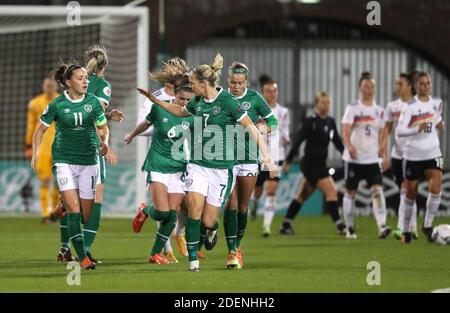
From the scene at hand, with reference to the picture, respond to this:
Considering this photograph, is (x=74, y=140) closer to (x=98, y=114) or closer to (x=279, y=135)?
(x=98, y=114)

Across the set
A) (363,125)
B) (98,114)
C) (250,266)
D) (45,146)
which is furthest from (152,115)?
(45,146)

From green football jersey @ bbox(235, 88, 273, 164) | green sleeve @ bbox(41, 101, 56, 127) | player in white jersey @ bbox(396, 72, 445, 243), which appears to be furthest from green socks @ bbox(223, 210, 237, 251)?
player in white jersey @ bbox(396, 72, 445, 243)

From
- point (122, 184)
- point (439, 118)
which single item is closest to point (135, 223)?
point (439, 118)

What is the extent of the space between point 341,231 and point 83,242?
651 centimetres

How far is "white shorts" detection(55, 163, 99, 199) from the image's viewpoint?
11469mm

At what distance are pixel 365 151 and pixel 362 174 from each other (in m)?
0.33

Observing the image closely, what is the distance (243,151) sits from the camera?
1225 cm

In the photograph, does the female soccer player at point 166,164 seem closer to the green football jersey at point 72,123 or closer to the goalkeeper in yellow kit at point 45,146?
the green football jersey at point 72,123

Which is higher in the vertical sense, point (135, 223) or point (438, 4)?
point (438, 4)

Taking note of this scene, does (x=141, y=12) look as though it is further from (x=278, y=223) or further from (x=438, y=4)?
(x=438, y=4)

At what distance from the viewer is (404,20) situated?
26.6m

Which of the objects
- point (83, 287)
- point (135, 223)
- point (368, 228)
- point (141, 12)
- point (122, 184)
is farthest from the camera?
point (122, 184)

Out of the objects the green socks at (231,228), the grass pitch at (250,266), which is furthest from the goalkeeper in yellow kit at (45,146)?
the green socks at (231,228)

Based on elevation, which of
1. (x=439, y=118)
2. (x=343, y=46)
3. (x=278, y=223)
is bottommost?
(x=278, y=223)
